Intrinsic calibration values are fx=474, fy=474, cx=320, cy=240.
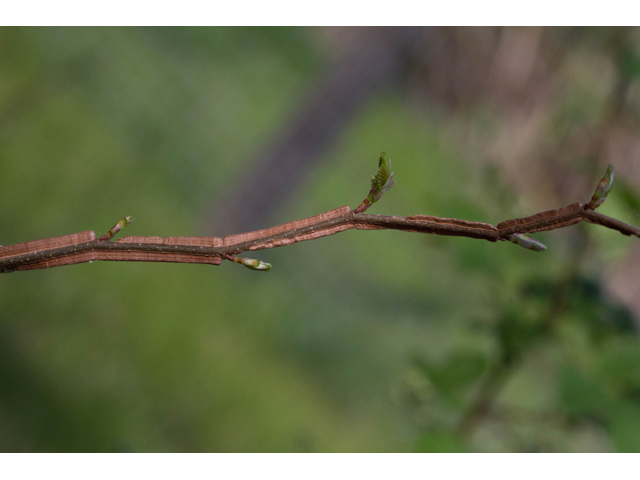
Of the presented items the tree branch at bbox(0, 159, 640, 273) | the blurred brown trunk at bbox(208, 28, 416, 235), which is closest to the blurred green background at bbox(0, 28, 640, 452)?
the blurred brown trunk at bbox(208, 28, 416, 235)

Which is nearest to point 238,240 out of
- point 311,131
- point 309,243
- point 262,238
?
point 262,238

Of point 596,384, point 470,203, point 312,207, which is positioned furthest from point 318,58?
point 596,384

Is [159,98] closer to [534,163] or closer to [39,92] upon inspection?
[39,92]

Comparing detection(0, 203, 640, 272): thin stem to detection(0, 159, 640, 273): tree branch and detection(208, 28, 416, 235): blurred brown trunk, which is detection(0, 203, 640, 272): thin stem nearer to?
detection(0, 159, 640, 273): tree branch

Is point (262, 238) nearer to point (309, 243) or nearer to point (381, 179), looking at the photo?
point (381, 179)

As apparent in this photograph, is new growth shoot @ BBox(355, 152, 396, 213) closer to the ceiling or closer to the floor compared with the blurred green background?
closer to the floor

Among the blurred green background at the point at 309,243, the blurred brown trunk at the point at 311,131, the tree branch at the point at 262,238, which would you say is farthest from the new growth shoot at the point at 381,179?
the blurred brown trunk at the point at 311,131

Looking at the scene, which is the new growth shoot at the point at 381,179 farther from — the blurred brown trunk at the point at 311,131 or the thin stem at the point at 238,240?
the blurred brown trunk at the point at 311,131
